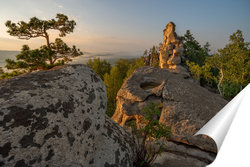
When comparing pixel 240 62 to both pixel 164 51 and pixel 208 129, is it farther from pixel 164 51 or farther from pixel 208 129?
pixel 208 129

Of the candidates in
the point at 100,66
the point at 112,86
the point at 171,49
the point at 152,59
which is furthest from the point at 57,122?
the point at 100,66

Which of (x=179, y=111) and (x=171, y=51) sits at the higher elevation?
(x=171, y=51)

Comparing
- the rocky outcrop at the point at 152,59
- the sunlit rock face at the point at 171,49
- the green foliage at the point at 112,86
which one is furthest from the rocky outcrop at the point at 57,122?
the rocky outcrop at the point at 152,59

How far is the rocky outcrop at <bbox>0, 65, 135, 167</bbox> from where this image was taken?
1.55 metres

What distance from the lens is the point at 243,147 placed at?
2.60 metres

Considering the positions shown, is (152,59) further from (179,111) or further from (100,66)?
(179,111)

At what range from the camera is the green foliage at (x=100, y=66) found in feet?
137

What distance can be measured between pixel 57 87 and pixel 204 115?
8692 mm

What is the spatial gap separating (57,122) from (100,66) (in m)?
43.8

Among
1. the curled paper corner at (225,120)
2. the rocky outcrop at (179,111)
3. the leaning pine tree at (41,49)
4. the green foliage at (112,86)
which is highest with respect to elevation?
the leaning pine tree at (41,49)

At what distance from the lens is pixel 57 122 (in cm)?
193

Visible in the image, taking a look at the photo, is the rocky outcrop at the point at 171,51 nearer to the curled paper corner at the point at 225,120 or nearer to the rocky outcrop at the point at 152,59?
the rocky outcrop at the point at 152,59

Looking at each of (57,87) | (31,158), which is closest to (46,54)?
(57,87)

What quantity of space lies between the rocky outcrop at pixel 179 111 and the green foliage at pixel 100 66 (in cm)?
3214
